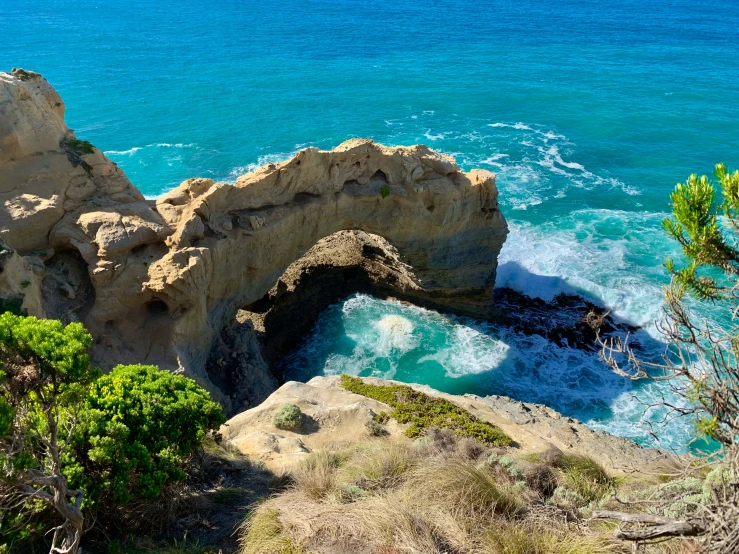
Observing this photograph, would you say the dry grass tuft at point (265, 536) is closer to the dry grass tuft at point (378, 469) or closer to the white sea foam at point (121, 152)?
the dry grass tuft at point (378, 469)

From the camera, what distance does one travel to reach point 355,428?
18938 millimetres

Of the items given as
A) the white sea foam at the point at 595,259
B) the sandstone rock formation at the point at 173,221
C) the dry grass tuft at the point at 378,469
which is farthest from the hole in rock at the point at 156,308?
the white sea foam at the point at 595,259

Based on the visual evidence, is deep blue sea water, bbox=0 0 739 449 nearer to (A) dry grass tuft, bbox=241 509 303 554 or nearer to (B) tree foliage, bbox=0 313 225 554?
(B) tree foliage, bbox=0 313 225 554

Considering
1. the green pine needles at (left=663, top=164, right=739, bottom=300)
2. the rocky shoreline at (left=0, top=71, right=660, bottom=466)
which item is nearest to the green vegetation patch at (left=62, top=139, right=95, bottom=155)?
the rocky shoreline at (left=0, top=71, right=660, bottom=466)

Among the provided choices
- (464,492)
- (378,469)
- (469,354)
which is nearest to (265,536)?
(378,469)

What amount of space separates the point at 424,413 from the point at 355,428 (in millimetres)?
2747

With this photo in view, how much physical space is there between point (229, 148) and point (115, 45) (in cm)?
3500

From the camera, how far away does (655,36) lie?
75.9 m

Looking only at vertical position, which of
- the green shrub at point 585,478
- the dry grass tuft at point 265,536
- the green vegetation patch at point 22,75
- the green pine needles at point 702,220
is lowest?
the green shrub at point 585,478

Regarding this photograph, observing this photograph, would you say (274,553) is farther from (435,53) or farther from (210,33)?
(210,33)

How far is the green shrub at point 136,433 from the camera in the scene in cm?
1135

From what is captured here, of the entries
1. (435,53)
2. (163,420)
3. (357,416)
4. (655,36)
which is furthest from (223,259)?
(655,36)

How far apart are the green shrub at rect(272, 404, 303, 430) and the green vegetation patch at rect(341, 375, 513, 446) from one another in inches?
129

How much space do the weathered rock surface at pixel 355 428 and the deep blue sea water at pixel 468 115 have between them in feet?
12.5
